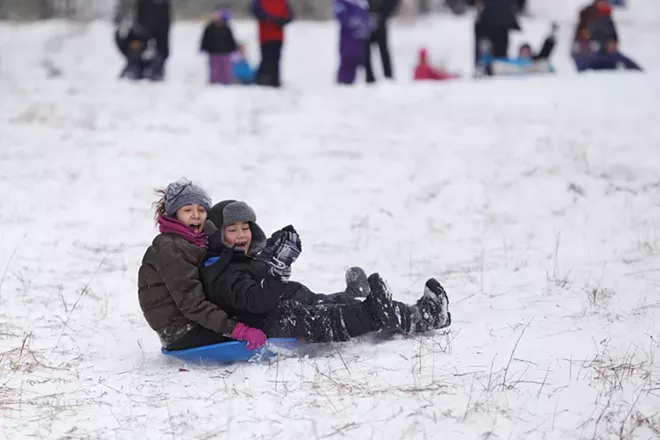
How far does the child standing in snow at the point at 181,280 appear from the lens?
16.8ft

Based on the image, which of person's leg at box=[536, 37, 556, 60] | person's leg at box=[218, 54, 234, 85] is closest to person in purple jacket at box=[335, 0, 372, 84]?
person's leg at box=[218, 54, 234, 85]

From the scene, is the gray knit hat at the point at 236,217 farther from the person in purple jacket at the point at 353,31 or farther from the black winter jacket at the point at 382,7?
the black winter jacket at the point at 382,7

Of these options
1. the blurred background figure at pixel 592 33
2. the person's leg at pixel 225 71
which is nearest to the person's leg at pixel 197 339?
the person's leg at pixel 225 71

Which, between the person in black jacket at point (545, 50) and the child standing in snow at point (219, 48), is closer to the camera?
the person in black jacket at point (545, 50)

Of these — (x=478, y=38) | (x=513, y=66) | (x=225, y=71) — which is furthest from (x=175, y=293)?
(x=478, y=38)

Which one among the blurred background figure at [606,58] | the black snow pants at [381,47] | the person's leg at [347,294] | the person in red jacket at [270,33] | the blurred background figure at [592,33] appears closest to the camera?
the person's leg at [347,294]

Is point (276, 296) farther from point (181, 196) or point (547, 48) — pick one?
point (547, 48)

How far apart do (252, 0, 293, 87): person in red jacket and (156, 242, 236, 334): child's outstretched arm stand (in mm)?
10889

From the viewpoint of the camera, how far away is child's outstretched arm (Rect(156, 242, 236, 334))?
5.10 m

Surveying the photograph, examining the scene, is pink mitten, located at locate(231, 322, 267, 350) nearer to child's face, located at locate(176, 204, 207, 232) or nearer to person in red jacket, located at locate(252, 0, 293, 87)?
child's face, located at locate(176, 204, 207, 232)

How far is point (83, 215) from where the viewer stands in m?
8.82

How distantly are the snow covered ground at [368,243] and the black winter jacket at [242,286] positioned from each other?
0.38 metres

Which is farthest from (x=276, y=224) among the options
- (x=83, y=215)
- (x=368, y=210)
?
(x=83, y=215)

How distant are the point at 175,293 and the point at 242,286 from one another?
39 cm
